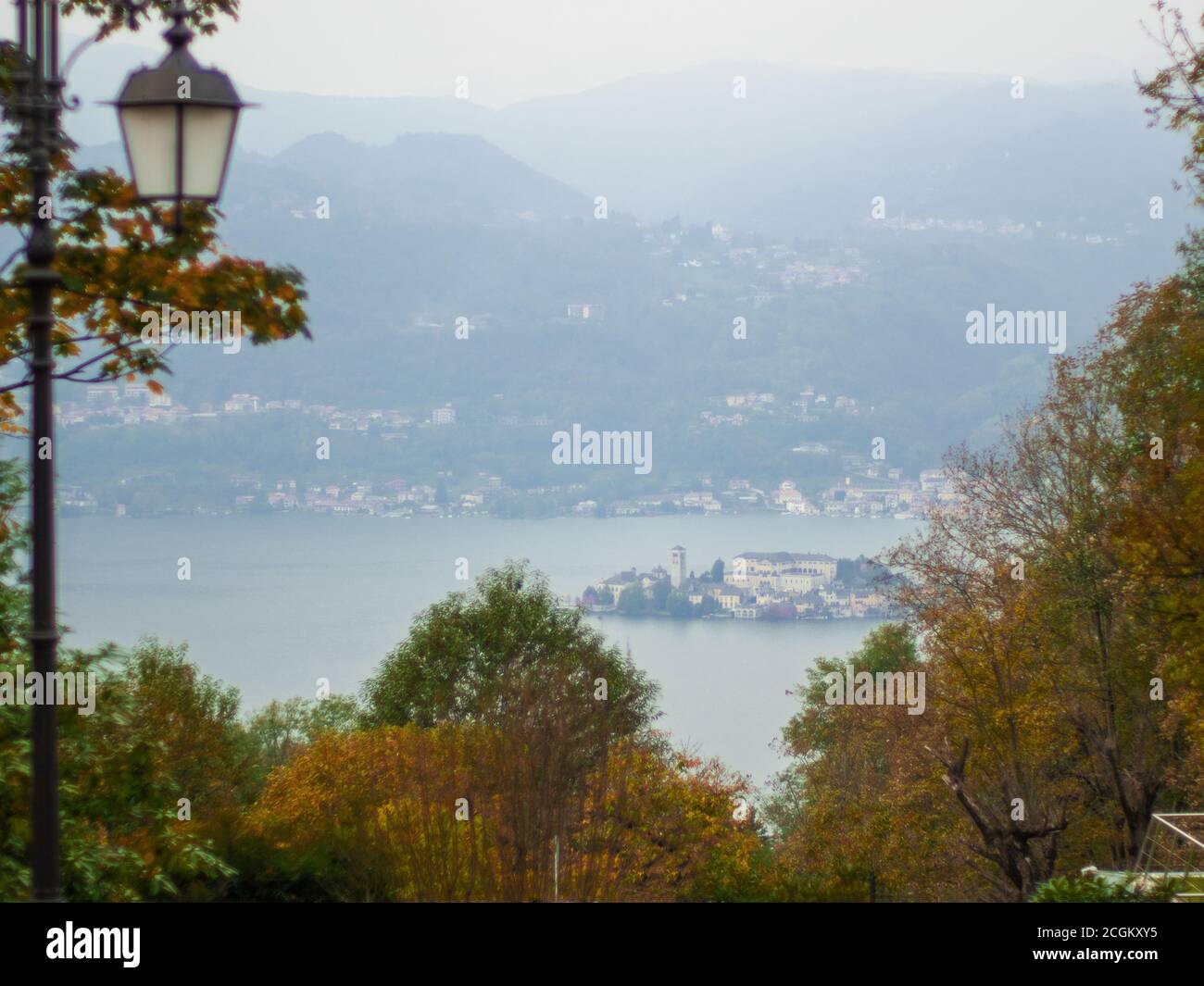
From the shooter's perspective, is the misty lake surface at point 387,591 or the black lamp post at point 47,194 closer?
the black lamp post at point 47,194

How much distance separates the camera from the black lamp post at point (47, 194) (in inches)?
161

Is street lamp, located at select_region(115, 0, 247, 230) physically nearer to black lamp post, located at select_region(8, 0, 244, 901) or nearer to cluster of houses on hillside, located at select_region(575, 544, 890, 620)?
black lamp post, located at select_region(8, 0, 244, 901)

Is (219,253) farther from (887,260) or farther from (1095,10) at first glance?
(887,260)

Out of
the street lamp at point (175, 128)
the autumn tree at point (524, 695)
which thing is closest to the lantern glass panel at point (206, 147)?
the street lamp at point (175, 128)

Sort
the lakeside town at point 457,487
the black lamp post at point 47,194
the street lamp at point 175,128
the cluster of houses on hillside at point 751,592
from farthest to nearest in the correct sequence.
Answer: the lakeside town at point 457,487, the cluster of houses on hillside at point 751,592, the street lamp at point 175,128, the black lamp post at point 47,194

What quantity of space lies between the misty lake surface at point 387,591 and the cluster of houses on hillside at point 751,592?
1306mm

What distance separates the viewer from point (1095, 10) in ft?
502

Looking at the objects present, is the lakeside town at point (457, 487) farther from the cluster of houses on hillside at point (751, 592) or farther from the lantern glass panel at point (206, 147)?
the lantern glass panel at point (206, 147)

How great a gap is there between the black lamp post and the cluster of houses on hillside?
90.6 metres

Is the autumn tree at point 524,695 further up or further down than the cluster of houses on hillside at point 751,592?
further up

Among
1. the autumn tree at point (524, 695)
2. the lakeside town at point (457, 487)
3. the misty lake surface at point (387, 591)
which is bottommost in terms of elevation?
the misty lake surface at point (387, 591)

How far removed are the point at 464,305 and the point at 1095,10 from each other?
93.7 meters

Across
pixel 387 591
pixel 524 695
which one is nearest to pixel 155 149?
pixel 524 695

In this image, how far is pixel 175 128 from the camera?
4.21m
